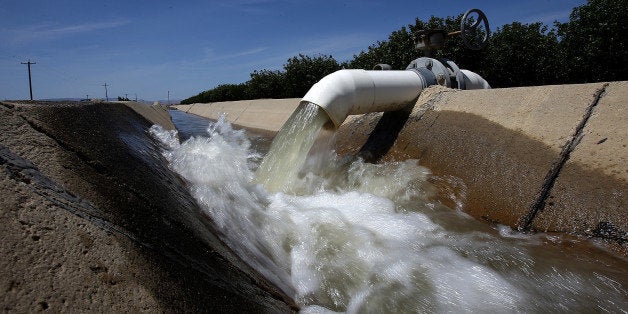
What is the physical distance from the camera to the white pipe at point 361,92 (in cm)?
432

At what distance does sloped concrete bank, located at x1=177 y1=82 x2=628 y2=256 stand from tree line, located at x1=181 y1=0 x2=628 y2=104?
30.5 ft

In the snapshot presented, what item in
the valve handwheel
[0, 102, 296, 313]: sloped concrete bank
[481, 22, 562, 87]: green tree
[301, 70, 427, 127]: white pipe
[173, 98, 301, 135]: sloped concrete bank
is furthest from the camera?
[481, 22, 562, 87]: green tree

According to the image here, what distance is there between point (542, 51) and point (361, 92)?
1216 centimetres

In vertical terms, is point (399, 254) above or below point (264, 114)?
below

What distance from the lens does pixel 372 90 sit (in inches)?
182

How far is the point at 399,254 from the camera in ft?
9.01

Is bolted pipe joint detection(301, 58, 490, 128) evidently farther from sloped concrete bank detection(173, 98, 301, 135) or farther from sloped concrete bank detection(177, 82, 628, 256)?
sloped concrete bank detection(173, 98, 301, 135)

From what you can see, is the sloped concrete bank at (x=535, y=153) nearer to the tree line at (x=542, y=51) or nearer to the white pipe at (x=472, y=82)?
the white pipe at (x=472, y=82)

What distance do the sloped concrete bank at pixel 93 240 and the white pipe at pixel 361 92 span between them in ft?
8.03

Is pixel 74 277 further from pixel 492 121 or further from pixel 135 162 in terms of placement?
pixel 492 121

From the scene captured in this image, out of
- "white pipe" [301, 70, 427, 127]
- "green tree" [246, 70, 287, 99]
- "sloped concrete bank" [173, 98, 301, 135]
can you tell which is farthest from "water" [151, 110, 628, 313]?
"green tree" [246, 70, 287, 99]

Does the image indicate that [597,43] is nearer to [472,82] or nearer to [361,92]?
[472,82]

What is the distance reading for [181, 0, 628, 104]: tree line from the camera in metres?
11.4

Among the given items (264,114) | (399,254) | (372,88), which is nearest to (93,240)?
(399,254)
